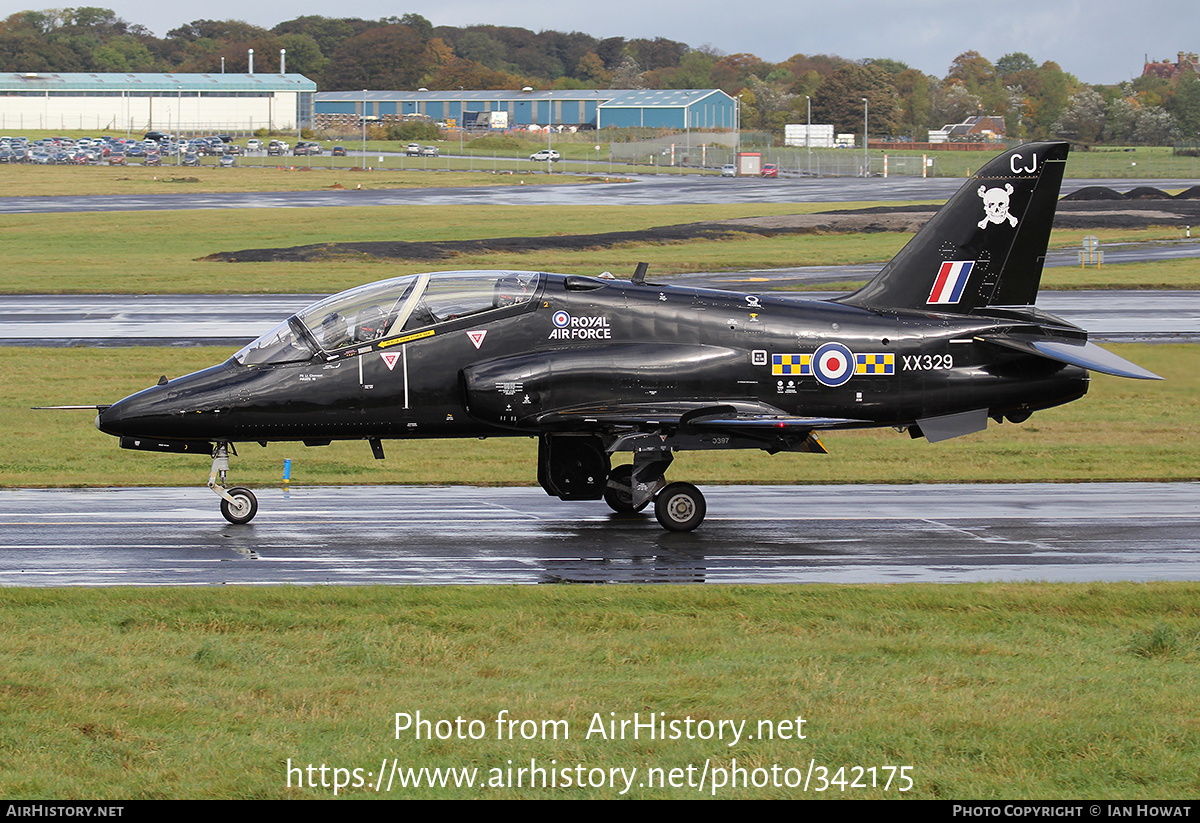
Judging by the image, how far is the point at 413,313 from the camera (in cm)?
1798

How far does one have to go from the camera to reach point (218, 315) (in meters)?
42.4

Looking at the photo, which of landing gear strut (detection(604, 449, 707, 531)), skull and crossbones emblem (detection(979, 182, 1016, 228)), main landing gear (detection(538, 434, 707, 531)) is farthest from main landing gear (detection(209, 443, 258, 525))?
skull and crossbones emblem (detection(979, 182, 1016, 228))

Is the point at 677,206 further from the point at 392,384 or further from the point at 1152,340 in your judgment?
the point at 392,384

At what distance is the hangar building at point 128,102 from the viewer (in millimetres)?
189500

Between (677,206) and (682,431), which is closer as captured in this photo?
(682,431)

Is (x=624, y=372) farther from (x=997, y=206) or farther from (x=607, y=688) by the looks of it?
(x=607, y=688)

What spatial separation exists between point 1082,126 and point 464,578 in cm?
18500

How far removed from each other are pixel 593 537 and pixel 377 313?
175 inches

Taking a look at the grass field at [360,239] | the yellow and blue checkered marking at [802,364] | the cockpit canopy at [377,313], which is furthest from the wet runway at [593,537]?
the grass field at [360,239]

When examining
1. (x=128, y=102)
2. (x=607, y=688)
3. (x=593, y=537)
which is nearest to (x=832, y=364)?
(x=593, y=537)

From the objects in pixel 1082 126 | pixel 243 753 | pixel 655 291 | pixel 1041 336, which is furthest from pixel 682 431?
pixel 1082 126

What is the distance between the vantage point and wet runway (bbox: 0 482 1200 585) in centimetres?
1516

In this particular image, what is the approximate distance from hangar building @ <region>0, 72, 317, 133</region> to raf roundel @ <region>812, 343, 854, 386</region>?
18533 centimetres

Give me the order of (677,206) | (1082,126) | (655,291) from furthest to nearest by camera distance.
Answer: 1. (1082,126)
2. (677,206)
3. (655,291)
